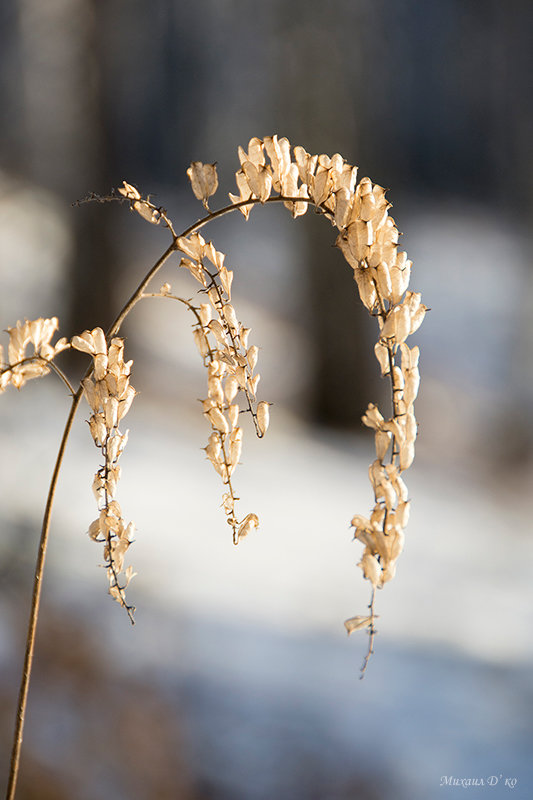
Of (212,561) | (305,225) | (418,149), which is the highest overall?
(418,149)

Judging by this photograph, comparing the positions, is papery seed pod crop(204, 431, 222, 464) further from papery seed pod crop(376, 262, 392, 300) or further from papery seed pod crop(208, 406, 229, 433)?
papery seed pod crop(376, 262, 392, 300)

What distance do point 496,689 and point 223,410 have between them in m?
1.11

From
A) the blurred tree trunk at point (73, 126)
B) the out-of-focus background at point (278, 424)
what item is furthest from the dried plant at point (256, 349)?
the blurred tree trunk at point (73, 126)

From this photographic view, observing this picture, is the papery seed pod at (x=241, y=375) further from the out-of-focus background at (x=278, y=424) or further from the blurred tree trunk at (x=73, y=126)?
the blurred tree trunk at (x=73, y=126)

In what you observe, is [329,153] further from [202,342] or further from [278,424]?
[202,342]

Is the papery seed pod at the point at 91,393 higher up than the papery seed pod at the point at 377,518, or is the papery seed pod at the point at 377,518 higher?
the papery seed pod at the point at 91,393

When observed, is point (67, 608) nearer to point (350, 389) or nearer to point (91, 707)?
point (91, 707)

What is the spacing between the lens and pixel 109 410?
36cm

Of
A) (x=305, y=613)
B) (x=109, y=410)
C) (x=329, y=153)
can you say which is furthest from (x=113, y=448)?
(x=329, y=153)

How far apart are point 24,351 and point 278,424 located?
1.99 metres

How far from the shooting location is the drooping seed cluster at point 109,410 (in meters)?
0.36

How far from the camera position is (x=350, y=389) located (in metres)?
2.13

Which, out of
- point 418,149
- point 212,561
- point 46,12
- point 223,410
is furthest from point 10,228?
point 223,410

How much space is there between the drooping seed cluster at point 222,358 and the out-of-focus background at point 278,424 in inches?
31.8
